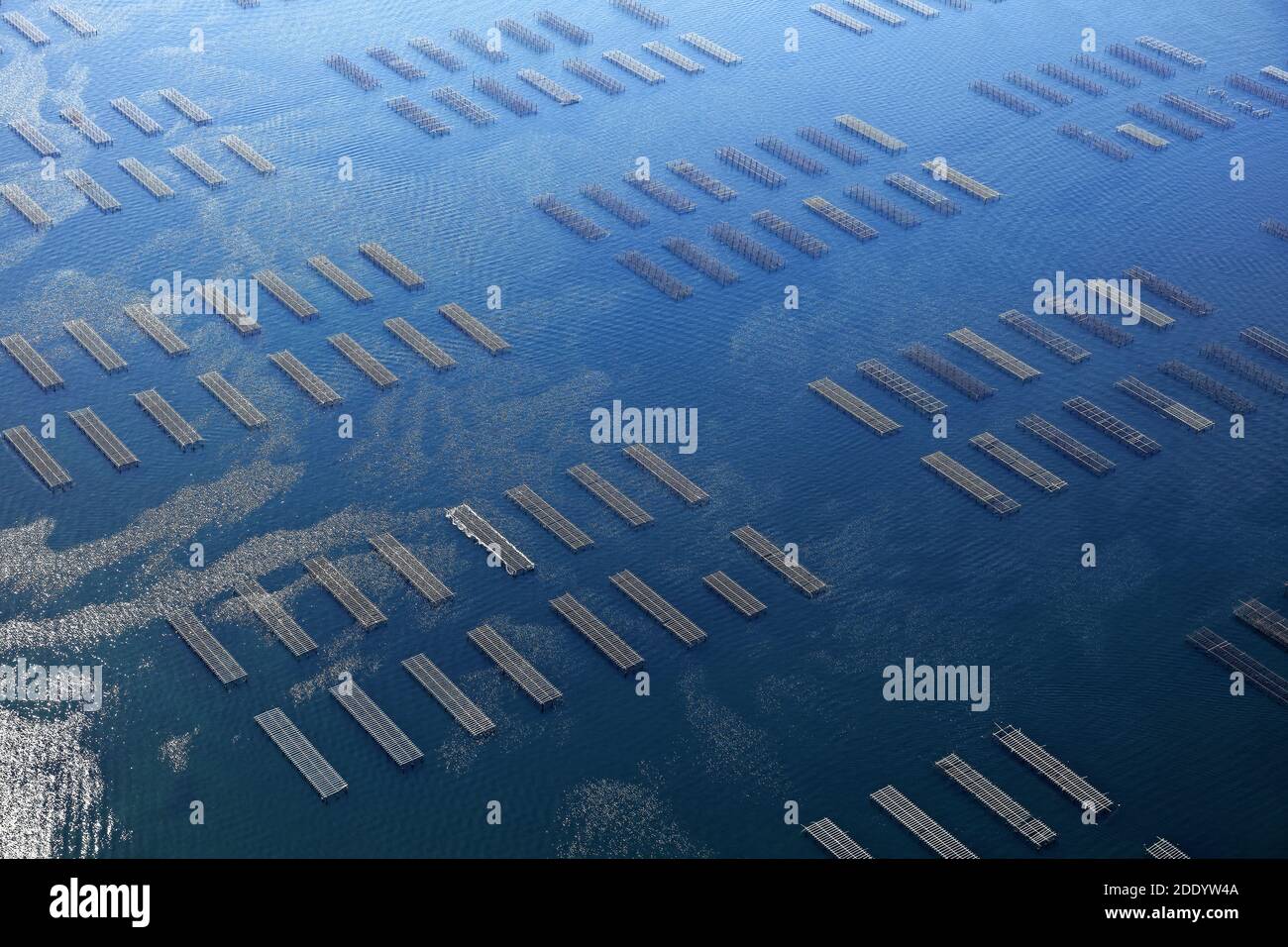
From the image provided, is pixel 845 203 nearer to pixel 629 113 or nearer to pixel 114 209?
pixel 629 113

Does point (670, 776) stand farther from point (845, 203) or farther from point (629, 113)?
point (629, 113)

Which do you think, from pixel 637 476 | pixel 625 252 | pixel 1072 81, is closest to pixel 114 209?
pixel 625 252

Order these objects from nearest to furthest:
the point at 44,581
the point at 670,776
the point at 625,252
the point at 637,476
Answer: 1. the point at 670,776
2. the point at 44,581
3. the point at 637,476
4. the point at 625,252

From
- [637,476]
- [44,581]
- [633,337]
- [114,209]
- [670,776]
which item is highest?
[114,209]

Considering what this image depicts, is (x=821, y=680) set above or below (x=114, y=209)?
below

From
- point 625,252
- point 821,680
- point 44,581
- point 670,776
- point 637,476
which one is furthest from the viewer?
point 625,252

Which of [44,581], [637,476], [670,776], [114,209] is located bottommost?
[670,776]

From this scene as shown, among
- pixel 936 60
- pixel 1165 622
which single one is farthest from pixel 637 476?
pixel 936 60

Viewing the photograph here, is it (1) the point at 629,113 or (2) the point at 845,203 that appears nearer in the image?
(2) the point at 845,203

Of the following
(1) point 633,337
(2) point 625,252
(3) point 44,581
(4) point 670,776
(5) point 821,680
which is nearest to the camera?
(4) point 670,776
